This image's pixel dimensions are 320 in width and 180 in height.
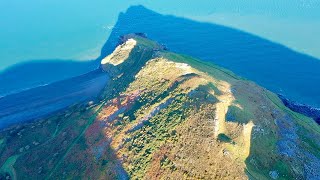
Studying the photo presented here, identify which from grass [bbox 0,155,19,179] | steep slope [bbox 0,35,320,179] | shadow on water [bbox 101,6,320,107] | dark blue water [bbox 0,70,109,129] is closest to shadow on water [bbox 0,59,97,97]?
dark blue water [bbox 0,70,109,129]

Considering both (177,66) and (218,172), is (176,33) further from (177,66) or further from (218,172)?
(218,172)

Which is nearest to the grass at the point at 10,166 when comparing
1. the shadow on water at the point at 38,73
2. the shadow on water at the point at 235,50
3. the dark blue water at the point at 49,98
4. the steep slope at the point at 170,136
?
the steep slope at the point at 170,136

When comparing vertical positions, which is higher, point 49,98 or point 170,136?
point 170,136

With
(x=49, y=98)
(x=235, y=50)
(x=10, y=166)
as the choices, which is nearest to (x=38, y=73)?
(x=49, y=98)

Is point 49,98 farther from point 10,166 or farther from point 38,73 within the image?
point 10,166

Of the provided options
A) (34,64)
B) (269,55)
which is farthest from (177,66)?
(34,64)
